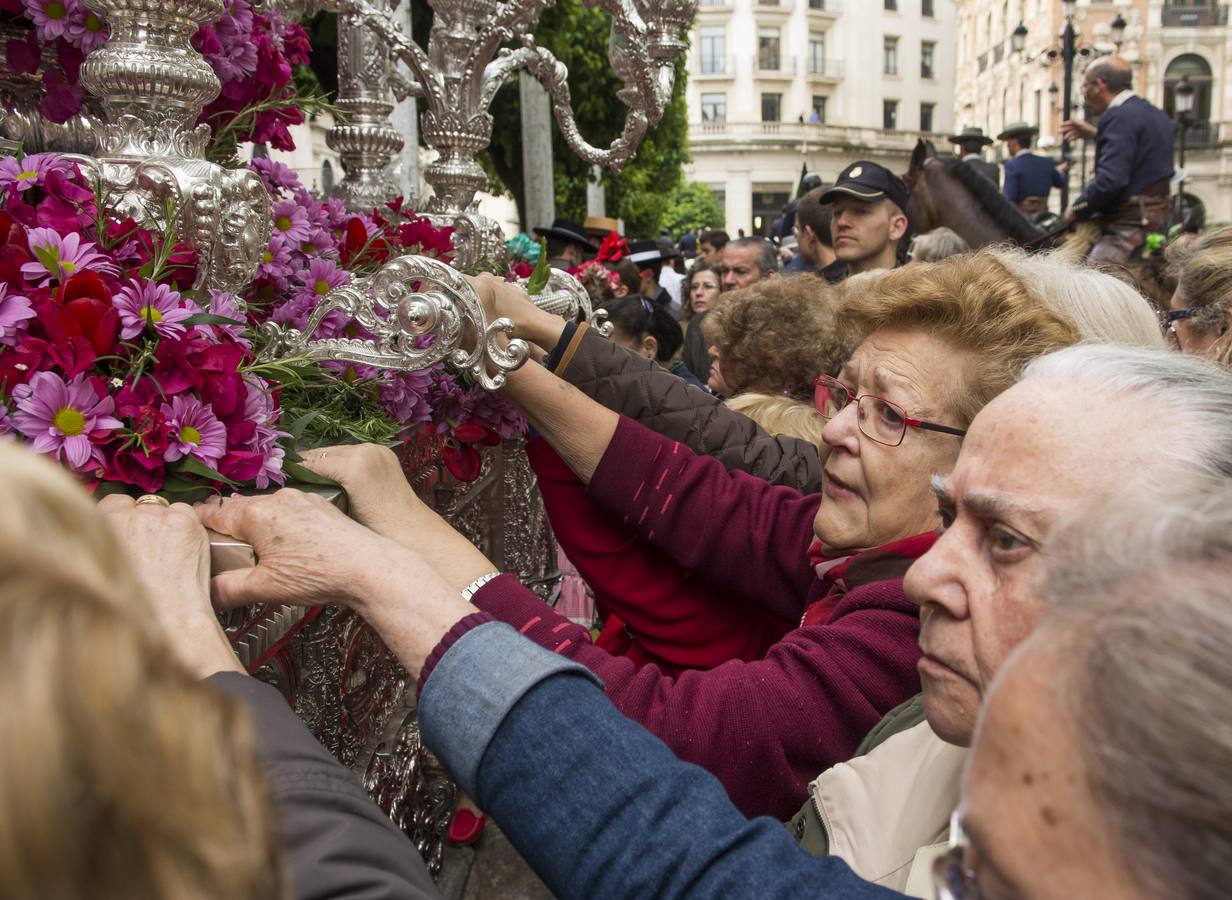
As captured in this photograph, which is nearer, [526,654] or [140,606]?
[140,606]

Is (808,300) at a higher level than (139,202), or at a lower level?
lower

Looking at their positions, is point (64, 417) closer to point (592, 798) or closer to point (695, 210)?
point (592, 798)

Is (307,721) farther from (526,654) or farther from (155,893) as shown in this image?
(155,893)

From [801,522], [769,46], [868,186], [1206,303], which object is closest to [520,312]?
[801,522]

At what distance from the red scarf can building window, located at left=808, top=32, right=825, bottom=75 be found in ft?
206

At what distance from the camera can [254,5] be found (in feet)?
7.63

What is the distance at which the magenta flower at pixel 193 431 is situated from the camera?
1329 millimetres

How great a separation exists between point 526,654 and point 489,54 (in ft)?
7.30

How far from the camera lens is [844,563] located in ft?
6.33

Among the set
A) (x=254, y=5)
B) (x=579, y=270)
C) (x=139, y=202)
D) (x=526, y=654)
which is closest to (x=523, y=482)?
(x=254, y=5)

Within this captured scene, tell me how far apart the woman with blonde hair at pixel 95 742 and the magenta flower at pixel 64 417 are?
760 millimetres

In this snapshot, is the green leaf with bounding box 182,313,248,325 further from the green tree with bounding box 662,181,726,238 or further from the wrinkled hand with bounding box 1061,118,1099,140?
the green tree with bounding box 662,181,726,238

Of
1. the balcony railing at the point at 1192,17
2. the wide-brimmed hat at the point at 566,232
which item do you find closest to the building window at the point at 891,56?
the balcony railing at the point at 1192,17

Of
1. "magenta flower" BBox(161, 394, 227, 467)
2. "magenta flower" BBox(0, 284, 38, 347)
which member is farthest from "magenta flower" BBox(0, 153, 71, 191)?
"magenta flower" BBox(161, 394, 227, 467)
